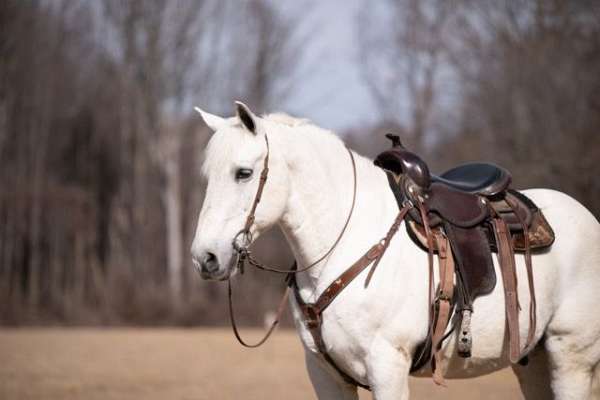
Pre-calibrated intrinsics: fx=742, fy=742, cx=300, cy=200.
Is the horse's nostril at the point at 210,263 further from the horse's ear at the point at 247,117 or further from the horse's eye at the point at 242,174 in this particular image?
the horse's ear at the point at 247,117

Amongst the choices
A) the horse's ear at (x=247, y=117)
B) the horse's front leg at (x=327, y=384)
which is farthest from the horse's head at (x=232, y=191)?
the horse's front leg at (x=327, y=384)

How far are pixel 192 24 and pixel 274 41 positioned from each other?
3.30 metres

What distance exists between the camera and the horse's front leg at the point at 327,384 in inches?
159

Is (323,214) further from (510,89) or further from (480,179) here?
(510,89)

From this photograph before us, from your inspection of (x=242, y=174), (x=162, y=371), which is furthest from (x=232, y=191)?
(x=162, y=371)

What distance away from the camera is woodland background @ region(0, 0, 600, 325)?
21672mm

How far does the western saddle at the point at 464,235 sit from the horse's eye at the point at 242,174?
93 cm

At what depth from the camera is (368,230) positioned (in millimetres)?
4043

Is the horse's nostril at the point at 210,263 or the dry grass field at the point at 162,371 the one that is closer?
the horse's nostril at the point at 210,263

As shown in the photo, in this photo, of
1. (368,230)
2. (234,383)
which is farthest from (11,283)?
(368,230)

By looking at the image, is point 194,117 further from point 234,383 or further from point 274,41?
point 234,383

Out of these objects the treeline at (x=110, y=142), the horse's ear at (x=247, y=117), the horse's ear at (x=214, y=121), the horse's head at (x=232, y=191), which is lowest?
the treeline at (x=110, y=142)

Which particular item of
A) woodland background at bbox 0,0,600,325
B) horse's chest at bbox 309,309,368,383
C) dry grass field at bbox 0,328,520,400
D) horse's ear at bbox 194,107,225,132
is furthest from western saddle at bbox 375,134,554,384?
woodland background at bbox 0,0,600,325

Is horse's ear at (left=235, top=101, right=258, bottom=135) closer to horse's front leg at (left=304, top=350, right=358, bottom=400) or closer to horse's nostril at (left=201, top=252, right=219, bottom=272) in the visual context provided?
horse's nostril at (left=201, top=252, right=219, bottom=272)
